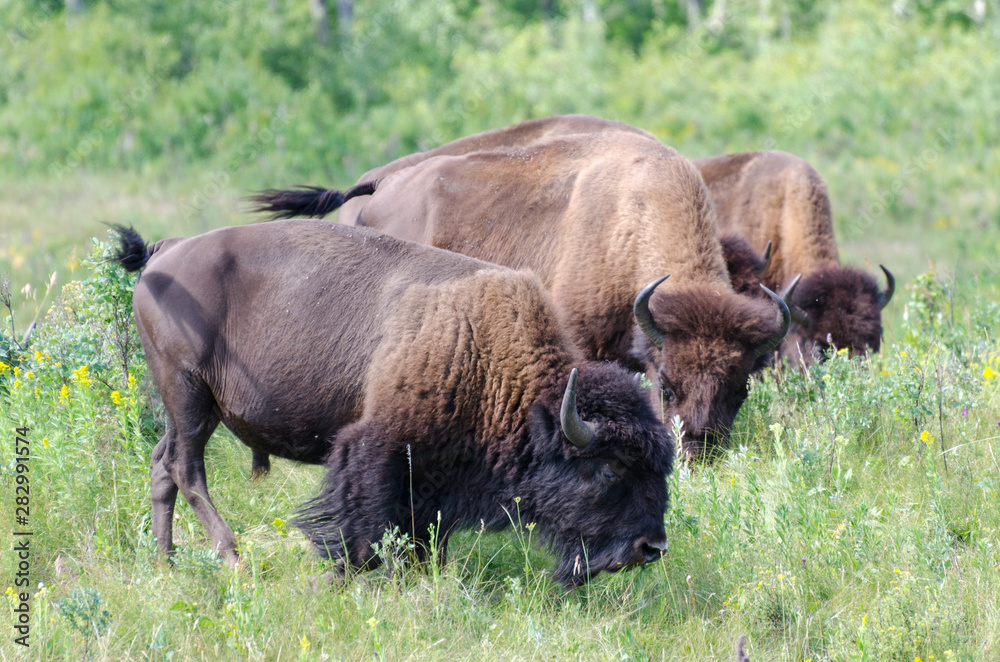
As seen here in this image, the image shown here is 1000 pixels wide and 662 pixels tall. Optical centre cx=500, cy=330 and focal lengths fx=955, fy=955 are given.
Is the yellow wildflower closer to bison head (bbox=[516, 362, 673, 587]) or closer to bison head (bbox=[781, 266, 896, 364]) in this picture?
bison head (bbox=[516, 362, 673, 587])

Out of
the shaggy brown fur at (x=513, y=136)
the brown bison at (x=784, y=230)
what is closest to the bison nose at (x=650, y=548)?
the brown bison at (x=784, y=230)

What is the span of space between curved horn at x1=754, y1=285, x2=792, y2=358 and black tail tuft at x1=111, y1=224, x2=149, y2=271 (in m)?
3.33

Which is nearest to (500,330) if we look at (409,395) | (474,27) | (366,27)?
(409,395)

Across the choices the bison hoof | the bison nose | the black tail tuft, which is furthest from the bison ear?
the black tail tuft

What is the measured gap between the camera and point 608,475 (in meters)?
4.12

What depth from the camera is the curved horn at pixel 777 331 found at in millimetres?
5379

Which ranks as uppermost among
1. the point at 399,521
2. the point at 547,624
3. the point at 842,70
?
the point at 399,521

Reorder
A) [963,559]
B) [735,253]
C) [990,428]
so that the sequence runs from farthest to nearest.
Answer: [735,253], [990,428], [963,559]

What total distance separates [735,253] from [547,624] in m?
3.91

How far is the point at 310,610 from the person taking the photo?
151 inches

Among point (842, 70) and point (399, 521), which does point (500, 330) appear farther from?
point (842, 70)

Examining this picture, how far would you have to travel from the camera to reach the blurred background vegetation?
14.5 metres

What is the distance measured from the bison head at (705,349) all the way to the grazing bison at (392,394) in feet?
4.01

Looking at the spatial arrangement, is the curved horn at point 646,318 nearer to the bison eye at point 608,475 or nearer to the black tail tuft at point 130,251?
the bison eye at point 608,475
